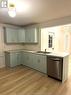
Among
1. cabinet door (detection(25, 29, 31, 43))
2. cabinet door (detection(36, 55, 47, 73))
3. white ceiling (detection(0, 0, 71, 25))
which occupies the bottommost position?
cabinet door (detection(36, 55, 47, 73))

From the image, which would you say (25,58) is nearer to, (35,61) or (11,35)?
(35,61)

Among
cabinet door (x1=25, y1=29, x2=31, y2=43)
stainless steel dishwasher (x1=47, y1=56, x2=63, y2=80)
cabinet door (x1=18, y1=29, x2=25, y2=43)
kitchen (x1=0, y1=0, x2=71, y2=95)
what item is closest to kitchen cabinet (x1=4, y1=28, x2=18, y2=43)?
kitchen (x1=0, y1=0, x2=71, y2=95)

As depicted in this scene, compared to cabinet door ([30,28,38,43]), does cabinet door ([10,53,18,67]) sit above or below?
below

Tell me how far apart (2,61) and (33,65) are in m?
1.81

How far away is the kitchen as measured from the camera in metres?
2.92

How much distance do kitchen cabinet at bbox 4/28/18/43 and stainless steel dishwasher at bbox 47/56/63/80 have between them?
8.48 feet

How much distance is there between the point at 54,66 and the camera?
331 cm

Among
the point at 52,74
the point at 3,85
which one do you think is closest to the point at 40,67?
the point at 52,74

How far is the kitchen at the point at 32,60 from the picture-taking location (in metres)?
2.92

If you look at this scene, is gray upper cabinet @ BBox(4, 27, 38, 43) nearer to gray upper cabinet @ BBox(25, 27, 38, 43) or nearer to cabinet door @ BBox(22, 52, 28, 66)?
gray upper cabinet @ BBox(25, 27, 38, 43)

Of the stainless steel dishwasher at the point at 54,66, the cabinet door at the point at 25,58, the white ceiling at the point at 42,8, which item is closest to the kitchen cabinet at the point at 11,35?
the cabinet door at the point at 25,58

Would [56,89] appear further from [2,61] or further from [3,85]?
[2,61]

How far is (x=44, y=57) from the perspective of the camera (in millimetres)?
3883

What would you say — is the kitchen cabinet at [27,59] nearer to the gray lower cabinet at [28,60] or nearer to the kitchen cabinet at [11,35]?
the gray lower cabinet at [28,60]
